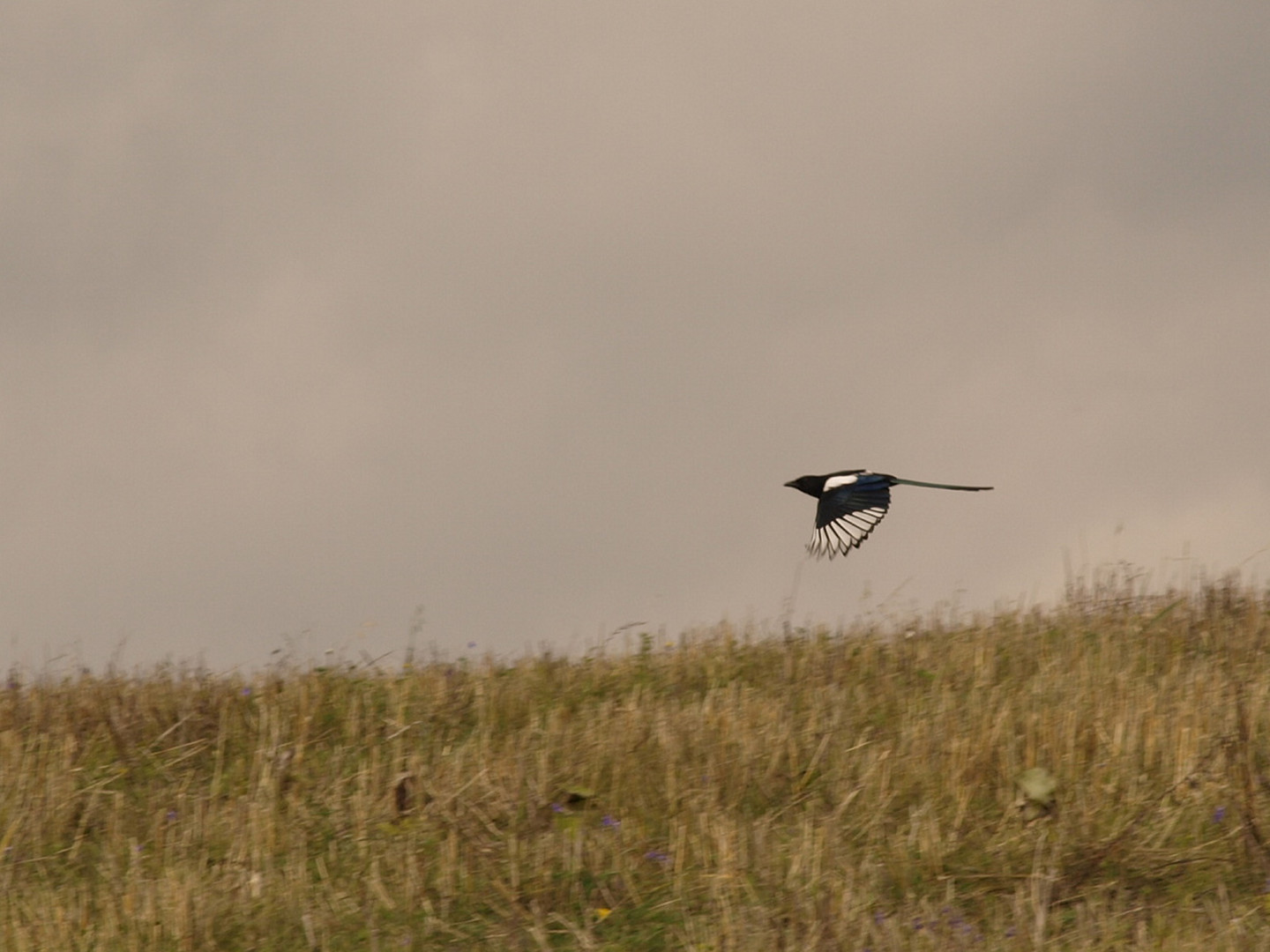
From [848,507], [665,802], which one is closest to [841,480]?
[848,507]

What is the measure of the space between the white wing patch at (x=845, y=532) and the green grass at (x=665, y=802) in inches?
25.4

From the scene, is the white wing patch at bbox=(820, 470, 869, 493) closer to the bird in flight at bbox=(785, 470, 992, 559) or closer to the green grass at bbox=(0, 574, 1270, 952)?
the bird in flight at bbox=(785, 470, 992, 559)

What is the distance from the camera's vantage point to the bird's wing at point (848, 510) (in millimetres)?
8539

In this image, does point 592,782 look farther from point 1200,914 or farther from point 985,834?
point 1200,914

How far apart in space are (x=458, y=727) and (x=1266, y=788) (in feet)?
12.2

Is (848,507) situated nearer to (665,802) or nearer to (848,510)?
(848,510)

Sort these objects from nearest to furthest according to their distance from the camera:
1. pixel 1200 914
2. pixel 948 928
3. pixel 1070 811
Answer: pixel 948 928
pixel 1200 914
pixel 1070 811

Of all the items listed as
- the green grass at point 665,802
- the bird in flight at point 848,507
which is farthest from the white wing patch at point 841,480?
the green grass at point 665,802

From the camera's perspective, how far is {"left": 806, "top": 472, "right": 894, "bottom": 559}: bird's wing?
854 cm

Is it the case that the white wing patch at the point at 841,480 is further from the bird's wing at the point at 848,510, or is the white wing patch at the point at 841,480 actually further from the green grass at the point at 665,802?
the green grass at the point at 665,802

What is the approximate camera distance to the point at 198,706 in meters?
7.25

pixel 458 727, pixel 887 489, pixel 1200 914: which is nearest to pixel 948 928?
pixel 1200 914

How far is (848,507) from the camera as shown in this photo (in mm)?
8805

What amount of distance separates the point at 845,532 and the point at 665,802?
3.22m
